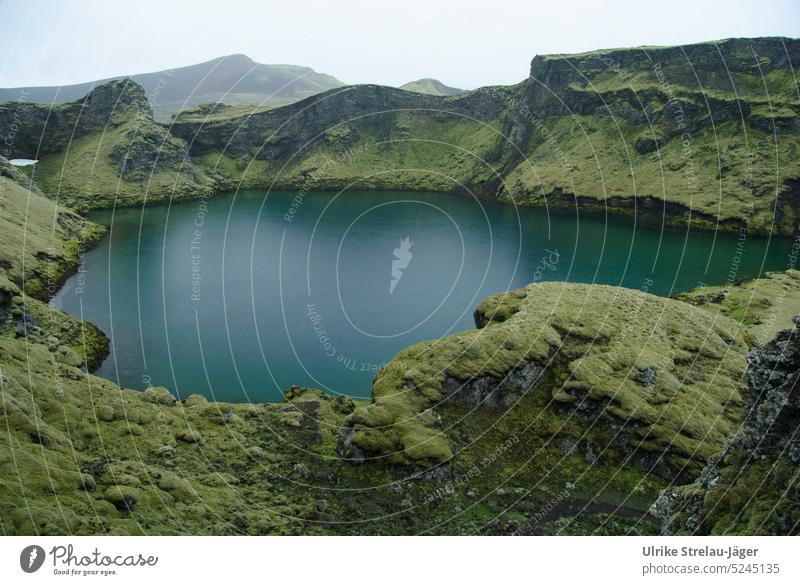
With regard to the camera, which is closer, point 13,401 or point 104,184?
point 13,401

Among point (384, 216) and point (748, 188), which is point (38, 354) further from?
point (748, 188)

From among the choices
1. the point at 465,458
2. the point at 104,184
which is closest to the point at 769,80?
the point at 465,458

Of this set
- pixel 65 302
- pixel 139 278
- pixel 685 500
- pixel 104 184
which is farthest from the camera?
pixel 104 184

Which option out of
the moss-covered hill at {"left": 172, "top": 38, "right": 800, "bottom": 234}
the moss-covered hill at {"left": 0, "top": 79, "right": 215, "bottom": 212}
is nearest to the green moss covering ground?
the moss-covered hill at {"left": 172, "top": 38, "right": 800, "bottom": 234}

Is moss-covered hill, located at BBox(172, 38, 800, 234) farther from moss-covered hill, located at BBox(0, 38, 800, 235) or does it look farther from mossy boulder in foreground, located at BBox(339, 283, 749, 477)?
mossy boulder in foreground, located at BBox(339, 283, 749, 477)

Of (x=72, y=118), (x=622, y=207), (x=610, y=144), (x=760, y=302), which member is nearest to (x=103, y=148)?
(x=72, y=118)

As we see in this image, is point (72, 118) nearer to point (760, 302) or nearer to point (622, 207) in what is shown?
point (622, 207)
